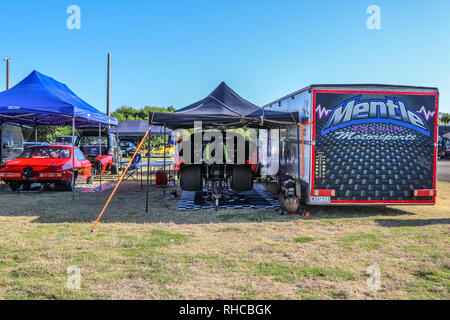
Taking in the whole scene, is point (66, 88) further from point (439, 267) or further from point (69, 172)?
point (439, 267)

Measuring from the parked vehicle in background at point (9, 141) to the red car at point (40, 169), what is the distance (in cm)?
283

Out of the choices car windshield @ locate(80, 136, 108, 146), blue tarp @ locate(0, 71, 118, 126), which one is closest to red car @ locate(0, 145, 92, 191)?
blue tarp @ locate(0, 71, 118, 126)

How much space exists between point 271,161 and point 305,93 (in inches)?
157

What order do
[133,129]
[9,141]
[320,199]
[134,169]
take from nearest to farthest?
[320,199] → [9,141] → [134,169] → [133,129]

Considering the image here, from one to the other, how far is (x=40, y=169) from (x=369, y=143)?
8283 millimetres

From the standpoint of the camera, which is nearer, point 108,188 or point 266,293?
point 266,293

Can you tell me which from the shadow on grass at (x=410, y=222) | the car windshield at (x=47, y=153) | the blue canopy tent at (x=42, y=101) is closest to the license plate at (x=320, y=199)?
the shadow on grass at (x=410, y=222)

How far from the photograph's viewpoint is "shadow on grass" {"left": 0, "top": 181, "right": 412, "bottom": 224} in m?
6.72

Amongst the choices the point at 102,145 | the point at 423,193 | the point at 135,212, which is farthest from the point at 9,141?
the point at 423,193

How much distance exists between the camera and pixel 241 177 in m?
8.47

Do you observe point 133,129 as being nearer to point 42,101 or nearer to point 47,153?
point 47,153
